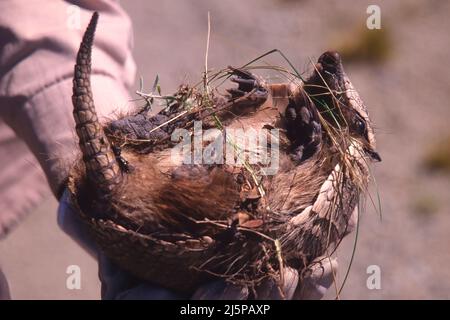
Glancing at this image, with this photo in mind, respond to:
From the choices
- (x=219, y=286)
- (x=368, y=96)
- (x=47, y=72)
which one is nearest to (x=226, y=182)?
(x=219, y=286)

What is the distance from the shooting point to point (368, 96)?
247 centimetres

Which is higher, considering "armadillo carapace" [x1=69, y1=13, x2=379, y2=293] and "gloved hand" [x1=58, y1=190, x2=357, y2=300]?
"armadillo carapace" [x1=69, y1=13, x2=379, y2=293]

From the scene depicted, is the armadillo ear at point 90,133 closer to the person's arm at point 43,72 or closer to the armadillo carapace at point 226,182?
the armadillo carapace at point 226,182

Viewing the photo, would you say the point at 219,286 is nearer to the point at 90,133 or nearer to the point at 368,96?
the point at 90,133

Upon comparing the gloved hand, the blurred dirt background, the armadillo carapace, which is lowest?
the blurred dirt background

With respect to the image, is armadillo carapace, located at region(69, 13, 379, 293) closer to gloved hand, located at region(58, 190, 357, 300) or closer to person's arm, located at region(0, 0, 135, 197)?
gloved hand, located at region(58, 190, 357, 300)

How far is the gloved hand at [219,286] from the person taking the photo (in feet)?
2.23

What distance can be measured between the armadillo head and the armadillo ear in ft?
0.79

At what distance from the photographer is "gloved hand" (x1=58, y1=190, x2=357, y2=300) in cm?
68

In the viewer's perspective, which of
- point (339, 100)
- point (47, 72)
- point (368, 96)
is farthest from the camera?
point (368, 96)

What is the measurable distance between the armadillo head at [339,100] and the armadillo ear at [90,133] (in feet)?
0.79

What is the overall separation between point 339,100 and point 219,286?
0.23 metres

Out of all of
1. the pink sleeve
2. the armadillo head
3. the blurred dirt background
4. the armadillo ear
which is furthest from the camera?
the blurred dirt background

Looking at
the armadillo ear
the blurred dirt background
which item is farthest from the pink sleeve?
the blurred dirt background
